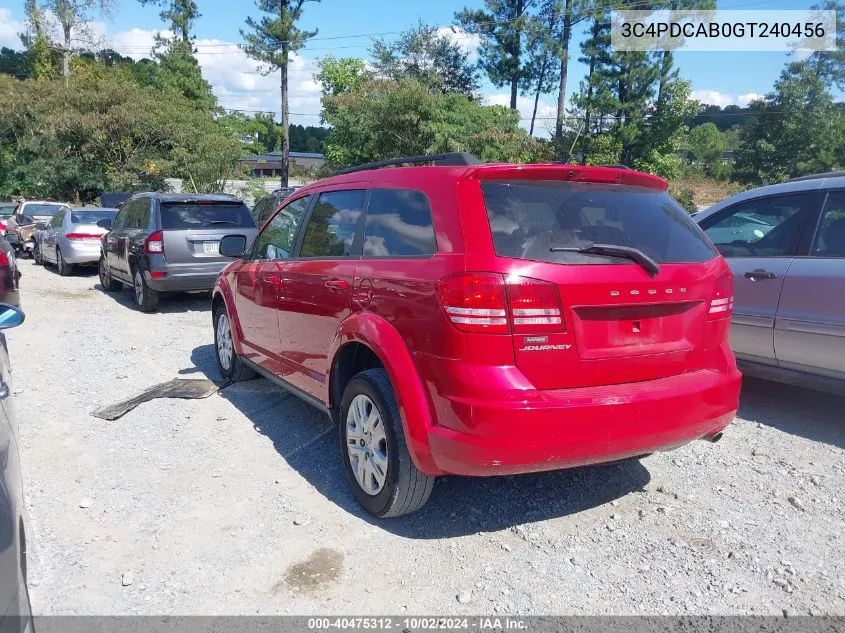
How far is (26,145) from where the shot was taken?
101 ft

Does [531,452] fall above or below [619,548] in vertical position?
above

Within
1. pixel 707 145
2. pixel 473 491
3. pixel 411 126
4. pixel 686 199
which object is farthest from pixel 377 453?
pixel 707 145

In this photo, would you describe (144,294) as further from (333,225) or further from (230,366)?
(333,225)

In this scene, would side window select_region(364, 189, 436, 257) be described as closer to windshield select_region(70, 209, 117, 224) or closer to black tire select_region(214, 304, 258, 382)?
black tire select_region(214, 304, 258, 382)

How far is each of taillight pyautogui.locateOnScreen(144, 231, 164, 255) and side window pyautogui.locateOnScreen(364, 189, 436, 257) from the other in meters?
6.47

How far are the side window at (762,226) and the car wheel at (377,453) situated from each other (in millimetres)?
3359

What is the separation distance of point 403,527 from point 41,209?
1986 centimetres

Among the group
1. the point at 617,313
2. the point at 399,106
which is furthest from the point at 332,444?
the point at 399,106

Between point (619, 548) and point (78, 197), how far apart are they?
3230 cm

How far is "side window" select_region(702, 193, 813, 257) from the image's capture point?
496 centimetres

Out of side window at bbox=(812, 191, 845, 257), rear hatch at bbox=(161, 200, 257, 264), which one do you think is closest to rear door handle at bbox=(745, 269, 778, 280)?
side window at bbox=(812, 191, 845, 257)

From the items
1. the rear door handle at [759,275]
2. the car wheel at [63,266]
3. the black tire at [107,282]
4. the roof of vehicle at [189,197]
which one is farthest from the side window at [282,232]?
the car wheel at [63,266]

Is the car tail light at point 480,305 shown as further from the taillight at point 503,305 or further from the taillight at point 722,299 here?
the taillight at point 722,299

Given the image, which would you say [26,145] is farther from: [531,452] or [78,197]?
→ [531,452]
